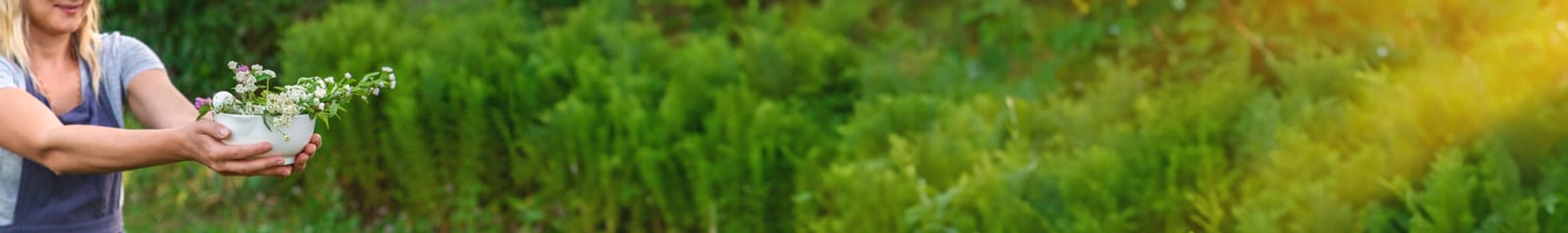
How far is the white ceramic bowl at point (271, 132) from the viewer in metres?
2.27

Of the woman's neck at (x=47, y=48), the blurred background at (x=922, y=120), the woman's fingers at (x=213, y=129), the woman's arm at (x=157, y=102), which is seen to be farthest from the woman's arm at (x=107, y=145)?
the blurred background at (x=922, y=120)

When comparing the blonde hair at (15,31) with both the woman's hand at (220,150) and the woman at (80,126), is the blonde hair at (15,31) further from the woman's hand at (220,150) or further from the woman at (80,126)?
the woman's hand at (220,150)

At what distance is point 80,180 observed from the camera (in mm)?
2693

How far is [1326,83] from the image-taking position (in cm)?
434

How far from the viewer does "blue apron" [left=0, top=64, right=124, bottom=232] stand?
2.62 m

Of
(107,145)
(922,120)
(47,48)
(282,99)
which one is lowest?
(107,145)

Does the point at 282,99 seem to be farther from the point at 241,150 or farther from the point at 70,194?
the point at 70,194

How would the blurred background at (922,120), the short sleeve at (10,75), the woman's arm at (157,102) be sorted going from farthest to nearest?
the blurred background at (922,120) < the woman's arm at (157,102) < the short sleeve at (10,75)

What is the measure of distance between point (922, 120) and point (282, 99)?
2.52 m

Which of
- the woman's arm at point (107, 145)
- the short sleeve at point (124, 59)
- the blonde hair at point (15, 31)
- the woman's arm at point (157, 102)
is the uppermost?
the short sleeve at point (124, 59)

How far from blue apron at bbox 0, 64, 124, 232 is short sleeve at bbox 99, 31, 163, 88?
0.04 metres

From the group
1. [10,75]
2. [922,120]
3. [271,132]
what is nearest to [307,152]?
[271,132]

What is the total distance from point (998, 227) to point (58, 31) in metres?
2.02

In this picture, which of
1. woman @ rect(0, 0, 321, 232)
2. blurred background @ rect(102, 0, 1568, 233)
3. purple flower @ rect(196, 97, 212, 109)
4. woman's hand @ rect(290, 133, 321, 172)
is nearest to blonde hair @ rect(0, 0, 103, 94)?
woman @ rect(0, 0, 321, 232)
